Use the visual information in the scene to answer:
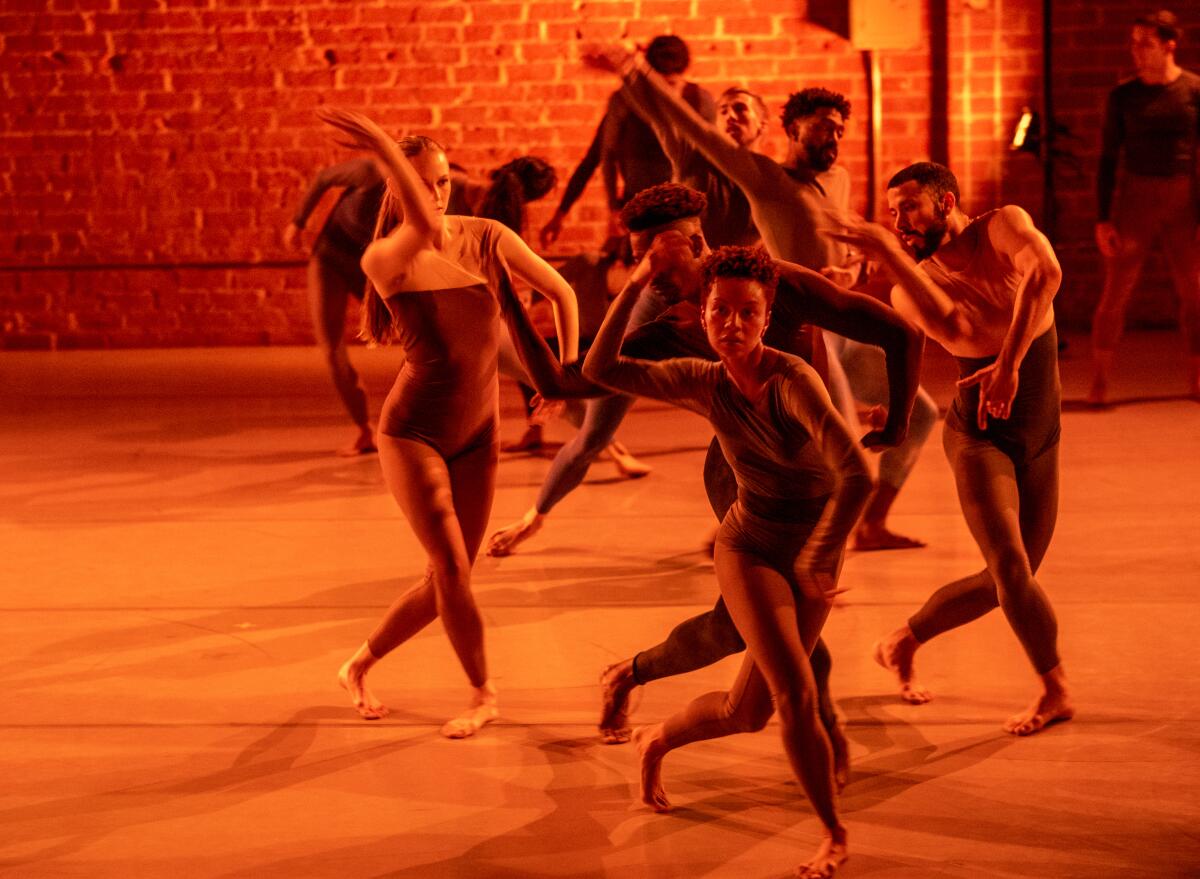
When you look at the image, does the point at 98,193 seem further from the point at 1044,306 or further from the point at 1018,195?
the point at 1044,306

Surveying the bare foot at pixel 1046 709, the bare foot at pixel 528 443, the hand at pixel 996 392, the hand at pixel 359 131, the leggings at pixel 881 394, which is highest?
the hand at pixel 359 131

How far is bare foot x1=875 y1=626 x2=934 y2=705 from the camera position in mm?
4539

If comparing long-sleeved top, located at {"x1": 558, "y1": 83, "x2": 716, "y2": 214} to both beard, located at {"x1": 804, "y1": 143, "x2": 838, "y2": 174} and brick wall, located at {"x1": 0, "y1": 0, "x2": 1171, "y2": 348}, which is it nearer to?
beard, located at {"x1": 804, "y1": 143, "x2": 838, "y2": 174}

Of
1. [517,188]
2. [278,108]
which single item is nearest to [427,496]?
[517,188]

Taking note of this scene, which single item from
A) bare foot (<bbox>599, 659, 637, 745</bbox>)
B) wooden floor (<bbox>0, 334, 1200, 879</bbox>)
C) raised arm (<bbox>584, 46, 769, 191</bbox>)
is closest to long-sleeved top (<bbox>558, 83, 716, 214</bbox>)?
wooden floor (<bbox>0, 334, 1200, 879</bbox>)

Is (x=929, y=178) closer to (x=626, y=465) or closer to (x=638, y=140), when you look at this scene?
(x=626, y=465)

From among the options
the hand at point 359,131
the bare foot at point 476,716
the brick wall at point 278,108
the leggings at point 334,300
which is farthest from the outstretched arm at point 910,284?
the brick wall at point 278,108

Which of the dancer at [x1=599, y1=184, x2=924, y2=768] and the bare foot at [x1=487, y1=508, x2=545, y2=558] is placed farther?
the bare foot at [x1=487, y1=508, x2=545, y2=558]

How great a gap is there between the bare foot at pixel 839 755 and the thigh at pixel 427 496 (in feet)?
3.41

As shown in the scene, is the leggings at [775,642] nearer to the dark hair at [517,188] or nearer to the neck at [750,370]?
the neck at [750,370]

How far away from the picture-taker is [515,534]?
6289 millimetres

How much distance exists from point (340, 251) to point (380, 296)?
3.86 m

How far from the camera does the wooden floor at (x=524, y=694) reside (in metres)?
3.63

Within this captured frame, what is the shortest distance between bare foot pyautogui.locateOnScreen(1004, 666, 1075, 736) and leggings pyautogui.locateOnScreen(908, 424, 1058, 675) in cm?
4
